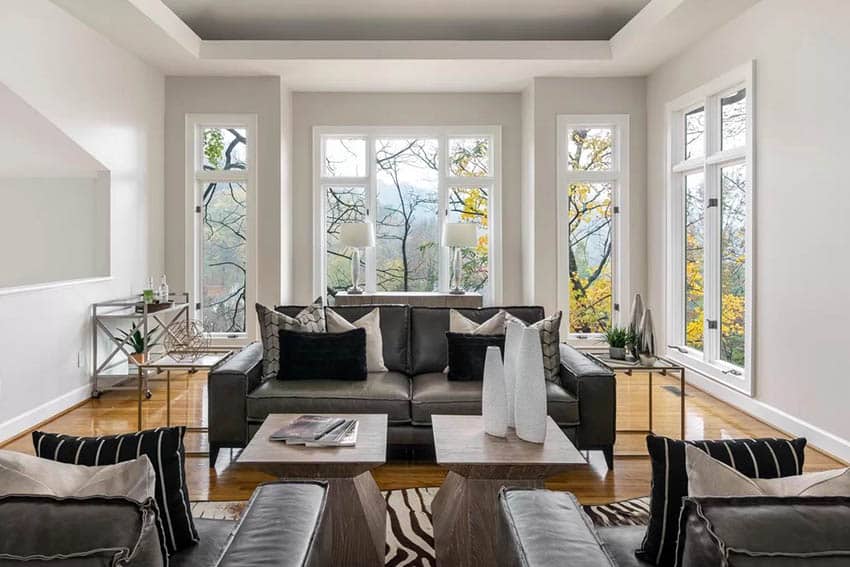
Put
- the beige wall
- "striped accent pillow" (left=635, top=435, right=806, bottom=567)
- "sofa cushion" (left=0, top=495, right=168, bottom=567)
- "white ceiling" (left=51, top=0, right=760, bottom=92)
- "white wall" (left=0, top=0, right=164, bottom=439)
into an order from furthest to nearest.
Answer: the beige wall, "white ceiling" (left=51, top=0, right=760, bottom=92), "white wall" (left=0, top=0, right=164, bottom=439), "striped accent pillow" (left=635, top=435, right=806, bottom=567), "sofa cushion" (left=0, top=495, right=168, bottom=567)

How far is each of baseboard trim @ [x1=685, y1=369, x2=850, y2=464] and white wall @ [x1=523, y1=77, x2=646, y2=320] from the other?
1.47 meters

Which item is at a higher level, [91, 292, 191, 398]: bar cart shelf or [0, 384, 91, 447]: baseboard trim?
[91, 292, 191, 398]: bar cart shelf

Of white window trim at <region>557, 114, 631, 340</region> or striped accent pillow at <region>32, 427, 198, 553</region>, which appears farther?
white window trim at <region>557, 114, 631, 340</region>

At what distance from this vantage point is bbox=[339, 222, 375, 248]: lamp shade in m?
6.38

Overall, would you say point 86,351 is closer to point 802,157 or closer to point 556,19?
point 556,19

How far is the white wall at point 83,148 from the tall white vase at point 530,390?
3.42 meters

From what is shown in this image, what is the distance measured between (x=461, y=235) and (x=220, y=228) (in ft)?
8.45

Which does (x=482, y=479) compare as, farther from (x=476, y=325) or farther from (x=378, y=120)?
(x=378, y=120)

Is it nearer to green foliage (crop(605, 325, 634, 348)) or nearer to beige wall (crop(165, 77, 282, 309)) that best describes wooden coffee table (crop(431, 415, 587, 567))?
green foliage (crop(605, 325, 634, 348))

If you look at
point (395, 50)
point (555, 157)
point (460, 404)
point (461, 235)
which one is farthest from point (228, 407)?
point (555, 157)

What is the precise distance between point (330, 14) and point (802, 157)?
408 centimetres

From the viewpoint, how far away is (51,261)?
18.0ft

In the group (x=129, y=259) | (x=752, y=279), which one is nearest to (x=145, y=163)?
(x=129, y=259)

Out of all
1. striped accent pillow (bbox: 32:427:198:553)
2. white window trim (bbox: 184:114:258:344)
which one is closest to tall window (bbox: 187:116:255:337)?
white window trim (bbox: 184:114:258:344)
